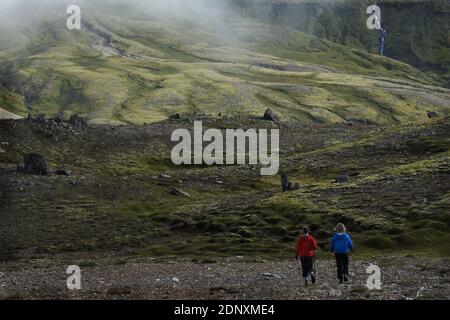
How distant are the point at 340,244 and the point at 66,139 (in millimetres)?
96414

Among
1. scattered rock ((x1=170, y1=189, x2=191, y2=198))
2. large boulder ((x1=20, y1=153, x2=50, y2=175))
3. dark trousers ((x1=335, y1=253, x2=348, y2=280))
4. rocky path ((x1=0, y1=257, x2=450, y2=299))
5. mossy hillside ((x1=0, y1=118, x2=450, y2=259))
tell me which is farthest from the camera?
scattered rock ((x1=170, y1=189, x2=191, y2=198))

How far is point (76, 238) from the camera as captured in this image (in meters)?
66.0

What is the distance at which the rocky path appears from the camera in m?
33.4

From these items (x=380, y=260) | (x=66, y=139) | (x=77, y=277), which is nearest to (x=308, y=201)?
(x=380, y=260)

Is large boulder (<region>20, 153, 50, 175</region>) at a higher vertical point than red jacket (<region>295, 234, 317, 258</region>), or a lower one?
higher

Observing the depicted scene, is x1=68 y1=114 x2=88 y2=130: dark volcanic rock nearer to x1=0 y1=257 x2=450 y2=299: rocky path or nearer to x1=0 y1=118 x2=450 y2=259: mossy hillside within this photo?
x1=0 y1=118 x2=450 y2=259: mossy hillside

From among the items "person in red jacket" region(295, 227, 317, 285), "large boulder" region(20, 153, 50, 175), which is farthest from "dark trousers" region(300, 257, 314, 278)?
"large boulder" region(20, 153, 50, 175)

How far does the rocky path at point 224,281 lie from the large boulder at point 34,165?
41.4 m

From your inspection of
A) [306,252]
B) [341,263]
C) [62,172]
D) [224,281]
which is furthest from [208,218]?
[341,263]

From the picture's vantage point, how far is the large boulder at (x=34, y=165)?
91500mm

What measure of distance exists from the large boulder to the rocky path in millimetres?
41411

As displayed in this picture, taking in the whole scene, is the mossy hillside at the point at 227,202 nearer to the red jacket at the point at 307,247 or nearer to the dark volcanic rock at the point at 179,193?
the dark volcanic rock at the point at 179,193


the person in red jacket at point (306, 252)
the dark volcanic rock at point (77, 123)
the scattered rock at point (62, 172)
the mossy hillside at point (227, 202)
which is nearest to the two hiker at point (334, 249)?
the person in red jacket at point (306, 252)
